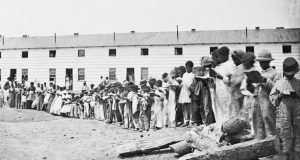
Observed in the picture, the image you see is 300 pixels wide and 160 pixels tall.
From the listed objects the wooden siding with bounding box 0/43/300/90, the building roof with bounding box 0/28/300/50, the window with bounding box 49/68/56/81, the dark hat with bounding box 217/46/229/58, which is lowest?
the dark hat with bounding box 217/46/229/58

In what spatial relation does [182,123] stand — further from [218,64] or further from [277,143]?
[277,143]

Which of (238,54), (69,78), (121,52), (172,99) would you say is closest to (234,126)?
(238,54)

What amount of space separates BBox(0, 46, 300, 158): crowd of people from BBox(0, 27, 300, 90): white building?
54.5 ft

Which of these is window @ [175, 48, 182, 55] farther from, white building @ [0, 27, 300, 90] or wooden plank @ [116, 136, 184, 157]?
wooden plank @ [116, 136, 184, 157]

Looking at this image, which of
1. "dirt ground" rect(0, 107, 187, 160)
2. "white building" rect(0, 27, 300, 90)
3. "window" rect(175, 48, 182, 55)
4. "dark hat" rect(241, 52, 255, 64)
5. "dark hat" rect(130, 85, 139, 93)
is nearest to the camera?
"dark hat" rect(241, 52, 255, 64)

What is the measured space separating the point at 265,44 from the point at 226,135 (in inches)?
1121

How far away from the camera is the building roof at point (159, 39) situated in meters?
33.3

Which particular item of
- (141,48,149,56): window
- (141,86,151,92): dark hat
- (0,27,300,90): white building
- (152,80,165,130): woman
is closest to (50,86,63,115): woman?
(141,86,151,92): dark hat

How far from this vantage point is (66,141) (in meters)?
10.3

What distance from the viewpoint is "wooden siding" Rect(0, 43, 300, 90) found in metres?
33.8

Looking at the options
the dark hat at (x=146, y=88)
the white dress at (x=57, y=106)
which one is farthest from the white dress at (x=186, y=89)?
the white dress at (x=57, y=106)

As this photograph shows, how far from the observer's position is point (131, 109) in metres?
13.2

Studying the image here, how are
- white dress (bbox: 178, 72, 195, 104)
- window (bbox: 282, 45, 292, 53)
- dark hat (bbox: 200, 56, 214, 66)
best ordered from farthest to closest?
1. window (bbox: 282, 45, 292, 53)
2. white dress (bbox: 178, 72, 195, 104)
3. dark hat (bbox: 200, 56, 214, 66)

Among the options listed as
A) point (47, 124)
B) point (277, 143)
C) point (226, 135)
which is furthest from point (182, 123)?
point (47, 124)
